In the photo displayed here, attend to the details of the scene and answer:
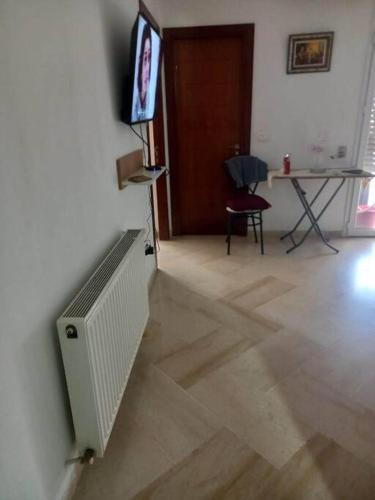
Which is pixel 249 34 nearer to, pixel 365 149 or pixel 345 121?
pixel 345 121

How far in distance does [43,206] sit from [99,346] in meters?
0.58

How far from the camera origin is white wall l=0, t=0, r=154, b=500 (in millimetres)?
1000

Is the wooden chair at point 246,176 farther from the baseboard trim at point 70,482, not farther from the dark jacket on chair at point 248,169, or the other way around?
the baseboard trim at point 70,482

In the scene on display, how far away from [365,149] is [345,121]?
38 cm

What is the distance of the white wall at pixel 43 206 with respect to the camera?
100cm

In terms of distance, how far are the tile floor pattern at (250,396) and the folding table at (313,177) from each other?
3.03ft

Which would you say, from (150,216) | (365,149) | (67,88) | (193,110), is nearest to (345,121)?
(365,149)

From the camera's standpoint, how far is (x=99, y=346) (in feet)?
4.51

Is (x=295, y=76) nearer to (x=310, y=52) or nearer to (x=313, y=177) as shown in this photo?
(x=310, y=52)

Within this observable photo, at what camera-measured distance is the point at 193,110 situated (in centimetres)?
392

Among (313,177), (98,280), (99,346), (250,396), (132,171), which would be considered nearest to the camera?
(99,346)

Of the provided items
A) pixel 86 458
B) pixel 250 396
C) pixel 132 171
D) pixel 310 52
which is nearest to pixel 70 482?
pixel 86 458

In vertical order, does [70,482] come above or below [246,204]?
below

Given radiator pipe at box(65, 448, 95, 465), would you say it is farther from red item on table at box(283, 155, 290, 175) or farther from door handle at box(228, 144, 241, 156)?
door handle at box(228, 144, 241, 156)
